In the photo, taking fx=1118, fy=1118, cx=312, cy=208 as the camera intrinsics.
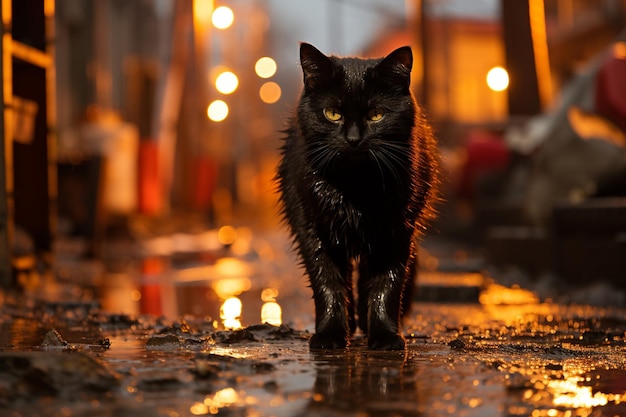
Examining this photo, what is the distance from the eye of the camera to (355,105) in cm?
476

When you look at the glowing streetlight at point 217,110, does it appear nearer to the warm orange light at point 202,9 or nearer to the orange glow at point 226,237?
the warm orange light at point 202,9

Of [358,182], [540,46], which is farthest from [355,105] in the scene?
[540,46]

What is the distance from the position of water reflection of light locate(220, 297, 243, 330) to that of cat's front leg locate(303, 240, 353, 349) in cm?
102

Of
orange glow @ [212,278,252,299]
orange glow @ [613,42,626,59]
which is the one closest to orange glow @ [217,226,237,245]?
orange glow @ [613,42,626,59]

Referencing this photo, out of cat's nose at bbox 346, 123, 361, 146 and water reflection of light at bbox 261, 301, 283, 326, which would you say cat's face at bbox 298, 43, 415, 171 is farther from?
water reflection of light at bbox 261, 301, 283, 326

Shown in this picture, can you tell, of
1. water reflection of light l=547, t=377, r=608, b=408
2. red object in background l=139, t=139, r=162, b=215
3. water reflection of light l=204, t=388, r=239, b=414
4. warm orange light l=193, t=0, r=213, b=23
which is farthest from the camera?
warm orange light l=193, t=0, r=213, b=23

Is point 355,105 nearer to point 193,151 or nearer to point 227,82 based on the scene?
point 193,151

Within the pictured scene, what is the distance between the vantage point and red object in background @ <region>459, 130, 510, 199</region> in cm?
1803

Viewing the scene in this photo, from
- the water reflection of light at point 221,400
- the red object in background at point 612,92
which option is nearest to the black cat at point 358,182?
the water reflection of light at point 221,400

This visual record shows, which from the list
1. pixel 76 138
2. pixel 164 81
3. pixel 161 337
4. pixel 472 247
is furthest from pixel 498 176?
pixel 161 337

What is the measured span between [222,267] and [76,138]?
6.38 m

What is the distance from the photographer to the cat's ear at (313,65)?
4.82m

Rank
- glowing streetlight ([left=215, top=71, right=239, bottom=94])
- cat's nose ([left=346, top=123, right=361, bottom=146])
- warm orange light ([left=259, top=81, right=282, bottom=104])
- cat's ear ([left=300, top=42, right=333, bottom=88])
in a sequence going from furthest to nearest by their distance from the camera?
warm orange light ([left=259, top=81, right=282, bottom=104]), glowing streetlight ([left=215, top=71, right=239, bottom=94]), cat's ear ([left=300, top=42, right=333, bottom=88]), cat's nose ([left=346, top=123, right=361, bottom=146])

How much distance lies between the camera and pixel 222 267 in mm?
12805
